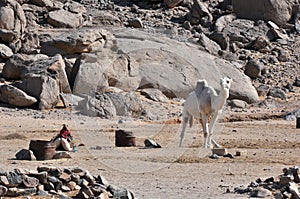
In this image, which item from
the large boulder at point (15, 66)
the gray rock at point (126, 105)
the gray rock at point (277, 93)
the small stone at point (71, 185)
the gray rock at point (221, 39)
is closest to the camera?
the small stone at point (71, 185)

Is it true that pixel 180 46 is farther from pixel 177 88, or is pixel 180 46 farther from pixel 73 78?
pixel 73 78

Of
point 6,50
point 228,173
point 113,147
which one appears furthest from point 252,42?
point 228,173

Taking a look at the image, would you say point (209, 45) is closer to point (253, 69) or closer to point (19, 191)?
point (253, 69)

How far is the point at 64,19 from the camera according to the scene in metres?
42.5

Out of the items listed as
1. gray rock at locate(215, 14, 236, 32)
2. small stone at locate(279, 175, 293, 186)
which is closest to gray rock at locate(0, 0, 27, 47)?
gray rock at locate(215, 14, 236, 32)

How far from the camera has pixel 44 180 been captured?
13.4 metres

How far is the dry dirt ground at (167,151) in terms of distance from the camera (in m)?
14.8

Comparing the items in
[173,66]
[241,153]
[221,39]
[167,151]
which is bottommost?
[221,39]

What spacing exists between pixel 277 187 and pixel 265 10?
34.9m

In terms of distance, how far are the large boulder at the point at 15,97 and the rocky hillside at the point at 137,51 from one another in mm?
33

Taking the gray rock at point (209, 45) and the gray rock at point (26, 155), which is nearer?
the gray rock at point (26, 155)

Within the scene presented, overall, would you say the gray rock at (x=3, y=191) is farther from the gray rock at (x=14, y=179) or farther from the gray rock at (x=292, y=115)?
the gray rock at (x=292, y=115)

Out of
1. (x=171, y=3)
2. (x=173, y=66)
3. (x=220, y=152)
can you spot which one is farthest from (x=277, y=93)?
(x=220, y=152)

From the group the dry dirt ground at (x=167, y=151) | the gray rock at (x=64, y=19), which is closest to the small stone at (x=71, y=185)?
→ the dry dirt ground at (x=167, y=151)
